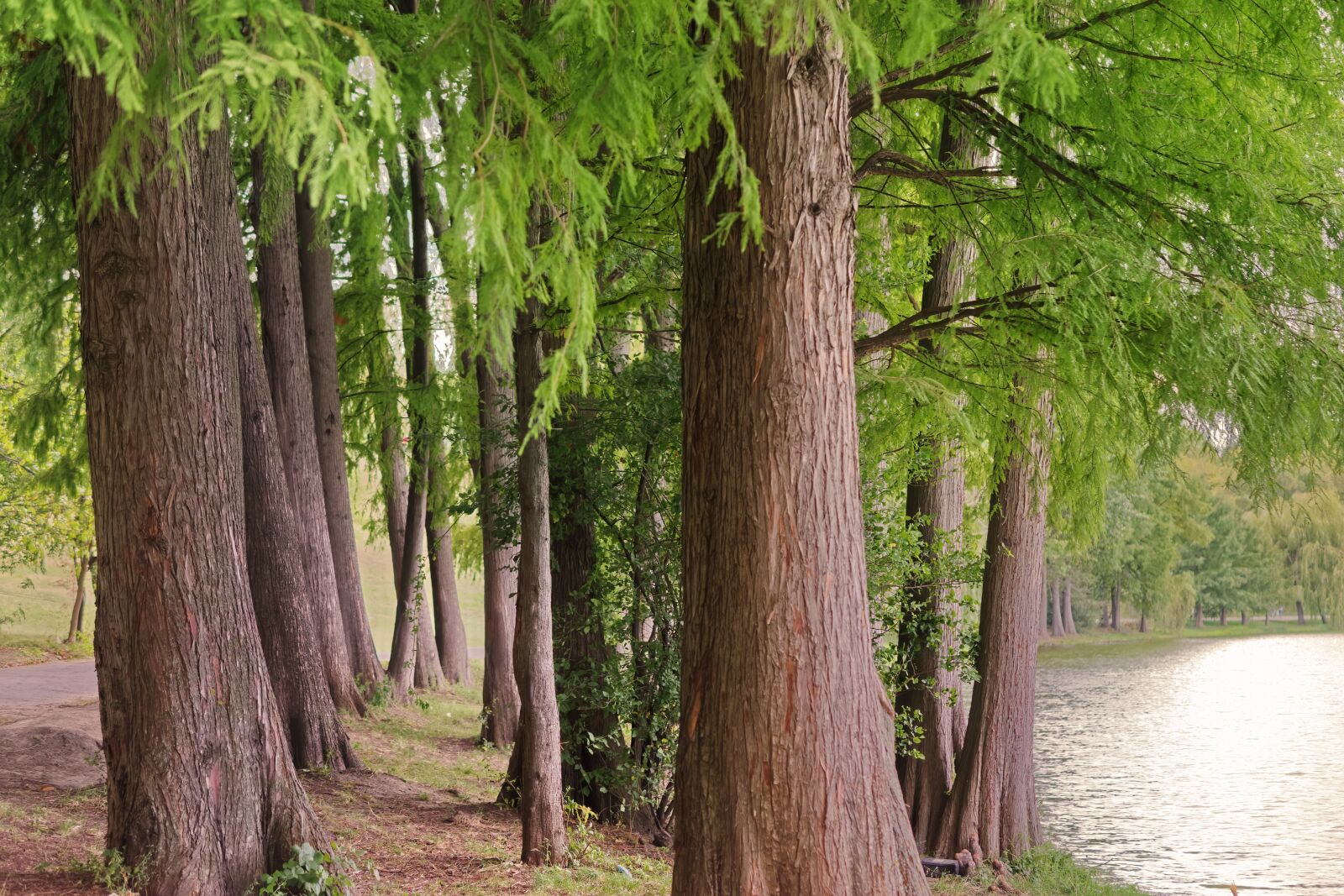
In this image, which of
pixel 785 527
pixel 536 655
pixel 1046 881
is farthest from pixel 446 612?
pixel 785 527

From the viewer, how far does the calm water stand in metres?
12.1

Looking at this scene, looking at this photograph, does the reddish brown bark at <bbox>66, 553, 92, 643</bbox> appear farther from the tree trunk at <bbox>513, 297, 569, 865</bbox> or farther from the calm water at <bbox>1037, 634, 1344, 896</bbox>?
the calm water at <bbox>1037, 634, 1344, 896</bbox>

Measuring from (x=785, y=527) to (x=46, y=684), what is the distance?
533 inches

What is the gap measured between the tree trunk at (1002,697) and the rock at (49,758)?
7.13 m

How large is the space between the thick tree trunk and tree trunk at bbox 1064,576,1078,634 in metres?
47.4

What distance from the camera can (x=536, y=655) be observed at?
6.93 m

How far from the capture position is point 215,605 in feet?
17.6

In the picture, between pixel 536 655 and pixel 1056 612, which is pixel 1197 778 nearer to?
pixel 536 655

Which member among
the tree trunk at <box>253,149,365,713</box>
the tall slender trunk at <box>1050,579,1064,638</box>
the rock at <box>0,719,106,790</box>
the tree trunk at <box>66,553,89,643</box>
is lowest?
the tall slender trunk at <box>1050,579,1064,638</box>

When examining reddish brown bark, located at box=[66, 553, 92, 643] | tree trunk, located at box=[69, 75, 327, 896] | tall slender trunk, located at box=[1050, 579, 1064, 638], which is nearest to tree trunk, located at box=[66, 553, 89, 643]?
reddish brown bark, located at box=[66, 553, 92, 643]

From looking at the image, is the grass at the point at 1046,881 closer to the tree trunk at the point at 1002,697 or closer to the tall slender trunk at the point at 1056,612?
the tree trunk at the point at 1002,697

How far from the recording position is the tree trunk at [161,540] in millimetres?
5227

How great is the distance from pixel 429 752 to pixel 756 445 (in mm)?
7759

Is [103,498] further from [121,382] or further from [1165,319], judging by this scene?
[1165,319]
